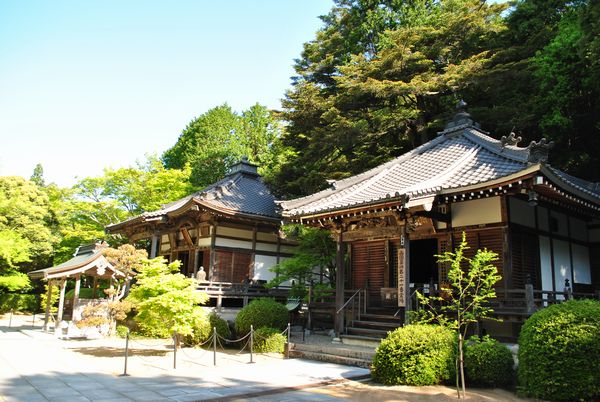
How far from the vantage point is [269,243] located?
2377cm

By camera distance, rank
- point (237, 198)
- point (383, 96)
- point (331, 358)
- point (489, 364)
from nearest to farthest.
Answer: point (489, 364), point (331, 358), point (383, 96), point (237, 198)

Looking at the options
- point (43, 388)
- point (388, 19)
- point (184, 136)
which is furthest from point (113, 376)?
point (184, 136)

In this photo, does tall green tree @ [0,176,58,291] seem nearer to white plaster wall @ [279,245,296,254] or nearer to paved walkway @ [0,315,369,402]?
paved walkway @ [0,315,369,402]

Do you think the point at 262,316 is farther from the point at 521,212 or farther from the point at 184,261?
the point at 184,261

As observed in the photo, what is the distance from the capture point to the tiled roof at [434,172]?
12.0m

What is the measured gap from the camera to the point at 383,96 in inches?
737

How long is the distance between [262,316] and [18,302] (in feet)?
84.5

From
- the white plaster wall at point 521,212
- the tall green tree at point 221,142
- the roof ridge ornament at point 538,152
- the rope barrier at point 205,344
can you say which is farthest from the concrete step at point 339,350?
the tall green tree at point 221,142

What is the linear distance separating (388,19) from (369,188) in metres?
15.6

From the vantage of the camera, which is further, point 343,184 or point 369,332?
point 343,184

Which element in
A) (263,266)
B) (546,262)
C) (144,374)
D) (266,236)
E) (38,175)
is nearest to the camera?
(144,374)

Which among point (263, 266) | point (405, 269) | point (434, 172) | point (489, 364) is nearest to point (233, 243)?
point (263, 266)

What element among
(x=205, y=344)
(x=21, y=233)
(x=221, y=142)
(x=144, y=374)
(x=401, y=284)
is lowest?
(x=205, y=344)

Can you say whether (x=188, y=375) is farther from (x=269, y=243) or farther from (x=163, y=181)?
(x=163, y=181)
